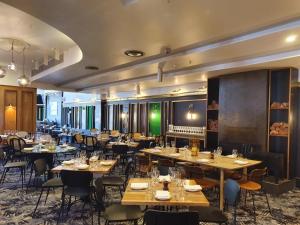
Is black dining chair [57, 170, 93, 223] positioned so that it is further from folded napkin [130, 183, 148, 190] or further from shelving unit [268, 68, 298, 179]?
shelving unit [268, 68, 298, 179]

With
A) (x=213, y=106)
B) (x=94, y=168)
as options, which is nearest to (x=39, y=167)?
(x=94, y=168)

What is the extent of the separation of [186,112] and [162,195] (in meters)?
7.52

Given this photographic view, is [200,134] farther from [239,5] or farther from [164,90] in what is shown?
[239,5]

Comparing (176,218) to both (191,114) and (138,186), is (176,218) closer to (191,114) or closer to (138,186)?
(138,186)

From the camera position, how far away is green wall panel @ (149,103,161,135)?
442 inches

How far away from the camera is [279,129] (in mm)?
5949

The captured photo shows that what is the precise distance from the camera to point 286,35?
3.83 meters

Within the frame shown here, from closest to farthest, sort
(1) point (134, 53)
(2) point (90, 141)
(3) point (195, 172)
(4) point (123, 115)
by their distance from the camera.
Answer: (3) point (195, 172) < (1) point (134, 53) < (2) point (90, 141) < (4) point (123, 115)

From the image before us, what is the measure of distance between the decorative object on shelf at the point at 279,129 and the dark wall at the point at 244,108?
0.17 m

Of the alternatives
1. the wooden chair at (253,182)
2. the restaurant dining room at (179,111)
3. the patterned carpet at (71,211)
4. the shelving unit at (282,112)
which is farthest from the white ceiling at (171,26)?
the patterned carpet at (71,211)

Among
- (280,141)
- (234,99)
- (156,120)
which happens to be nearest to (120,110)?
(156,120)

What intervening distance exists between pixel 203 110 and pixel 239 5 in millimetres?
6556

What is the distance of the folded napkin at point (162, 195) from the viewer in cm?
258

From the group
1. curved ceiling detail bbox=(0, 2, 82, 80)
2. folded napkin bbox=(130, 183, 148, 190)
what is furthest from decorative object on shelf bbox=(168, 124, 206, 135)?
folded napkin bbox=(130, 183, 148, 190)
